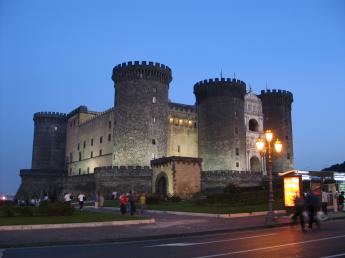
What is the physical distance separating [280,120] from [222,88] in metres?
14.3

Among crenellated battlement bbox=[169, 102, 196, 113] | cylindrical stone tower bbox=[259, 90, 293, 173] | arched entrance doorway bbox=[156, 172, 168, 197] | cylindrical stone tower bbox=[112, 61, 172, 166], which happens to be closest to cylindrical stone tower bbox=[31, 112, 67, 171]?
crenellated battlement bbox=[169, 102, 196, 113]

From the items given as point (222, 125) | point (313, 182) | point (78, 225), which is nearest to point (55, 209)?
point (78, 225)

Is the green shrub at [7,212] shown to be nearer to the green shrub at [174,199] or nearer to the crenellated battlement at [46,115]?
the green shrub at [174,199]

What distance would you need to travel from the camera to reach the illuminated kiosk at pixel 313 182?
23625 mm

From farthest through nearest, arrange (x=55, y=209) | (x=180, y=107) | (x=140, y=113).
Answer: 1. (x=180, y=107)
2. (x=140, y=113)
3. (x=55, y=209)

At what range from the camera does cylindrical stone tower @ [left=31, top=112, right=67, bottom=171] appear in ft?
278

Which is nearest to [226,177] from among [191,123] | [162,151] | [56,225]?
[162,151]

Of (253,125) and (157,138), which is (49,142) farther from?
(253,125)

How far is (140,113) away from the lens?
58781mm

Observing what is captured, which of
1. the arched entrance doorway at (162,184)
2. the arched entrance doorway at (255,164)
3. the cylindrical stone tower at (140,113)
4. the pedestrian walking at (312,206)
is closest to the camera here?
the pedestrian walking at (312,206)

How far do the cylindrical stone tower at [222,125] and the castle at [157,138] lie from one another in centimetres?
15

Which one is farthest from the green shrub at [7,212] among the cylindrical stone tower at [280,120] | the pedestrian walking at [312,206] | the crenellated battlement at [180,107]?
the cylindrical stone tower at [280,120]

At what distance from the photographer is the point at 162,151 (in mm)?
59938

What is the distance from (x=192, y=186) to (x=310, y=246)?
37.6m
